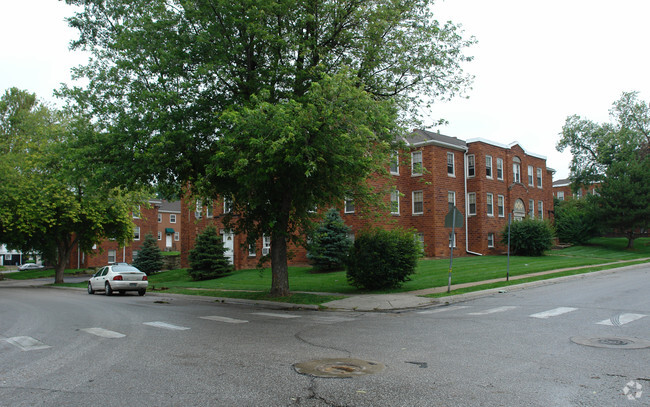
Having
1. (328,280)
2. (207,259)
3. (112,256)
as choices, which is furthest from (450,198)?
(112,256)

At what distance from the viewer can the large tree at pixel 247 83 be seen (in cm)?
1438

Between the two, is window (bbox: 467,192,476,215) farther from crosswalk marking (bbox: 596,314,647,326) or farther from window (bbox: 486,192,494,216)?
crosswalk marking (bbox: 596,314,647,326)

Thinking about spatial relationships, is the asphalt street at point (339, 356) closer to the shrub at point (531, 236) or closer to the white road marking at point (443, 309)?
the white road marking at point (443, 309)

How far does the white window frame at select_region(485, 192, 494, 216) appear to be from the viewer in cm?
3754

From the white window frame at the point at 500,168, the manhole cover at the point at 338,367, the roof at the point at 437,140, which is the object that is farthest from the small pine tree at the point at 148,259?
the manhole cover at the point at 338,367

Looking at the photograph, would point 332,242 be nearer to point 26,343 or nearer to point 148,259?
point 148,259

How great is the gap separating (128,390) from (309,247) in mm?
12438

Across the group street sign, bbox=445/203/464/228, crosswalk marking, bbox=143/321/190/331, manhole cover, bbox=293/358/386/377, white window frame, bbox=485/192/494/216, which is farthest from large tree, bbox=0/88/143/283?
white window frame, bbox=485/192/494/216

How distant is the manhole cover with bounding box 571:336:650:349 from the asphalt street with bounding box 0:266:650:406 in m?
0.07

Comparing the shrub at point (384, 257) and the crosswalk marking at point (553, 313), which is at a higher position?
the shrub at point (384, 257)

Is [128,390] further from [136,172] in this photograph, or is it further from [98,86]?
[98,86]

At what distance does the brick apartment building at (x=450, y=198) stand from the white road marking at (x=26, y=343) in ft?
76.5

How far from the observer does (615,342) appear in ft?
26.1

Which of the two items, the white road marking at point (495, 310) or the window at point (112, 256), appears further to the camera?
the window at point (112, 256)
